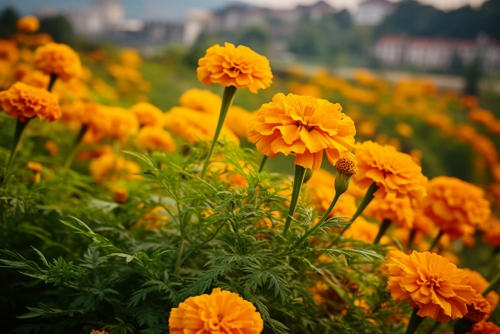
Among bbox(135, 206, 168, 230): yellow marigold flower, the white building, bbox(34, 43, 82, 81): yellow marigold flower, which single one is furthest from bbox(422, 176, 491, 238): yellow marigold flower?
the white building

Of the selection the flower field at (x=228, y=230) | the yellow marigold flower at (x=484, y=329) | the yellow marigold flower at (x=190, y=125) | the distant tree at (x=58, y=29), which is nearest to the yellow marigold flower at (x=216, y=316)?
the flower field at (x=228, y=230)

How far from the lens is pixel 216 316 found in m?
0.66

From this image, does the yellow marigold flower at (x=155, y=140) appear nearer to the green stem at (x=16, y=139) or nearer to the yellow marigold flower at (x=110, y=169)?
the yellow marigold flower at (x=110, y=169)

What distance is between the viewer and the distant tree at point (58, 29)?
7.74m

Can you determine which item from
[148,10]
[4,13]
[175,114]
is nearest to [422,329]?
[175,114]

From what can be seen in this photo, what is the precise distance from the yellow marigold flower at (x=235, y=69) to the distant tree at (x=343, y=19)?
1952 centimetres

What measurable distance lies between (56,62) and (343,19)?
773 inches

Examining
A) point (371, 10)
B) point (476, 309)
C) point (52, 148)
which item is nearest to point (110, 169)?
point (52, 148)

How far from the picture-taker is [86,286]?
0.89 meters

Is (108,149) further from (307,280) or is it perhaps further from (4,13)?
(4,13)

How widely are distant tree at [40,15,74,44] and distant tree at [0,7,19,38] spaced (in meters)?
0.61

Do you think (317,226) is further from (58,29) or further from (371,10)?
(371,10)

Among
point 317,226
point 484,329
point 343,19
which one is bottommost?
point 484,329

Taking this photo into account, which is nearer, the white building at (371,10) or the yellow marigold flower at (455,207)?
the yellow marigold flower at (455,207)
